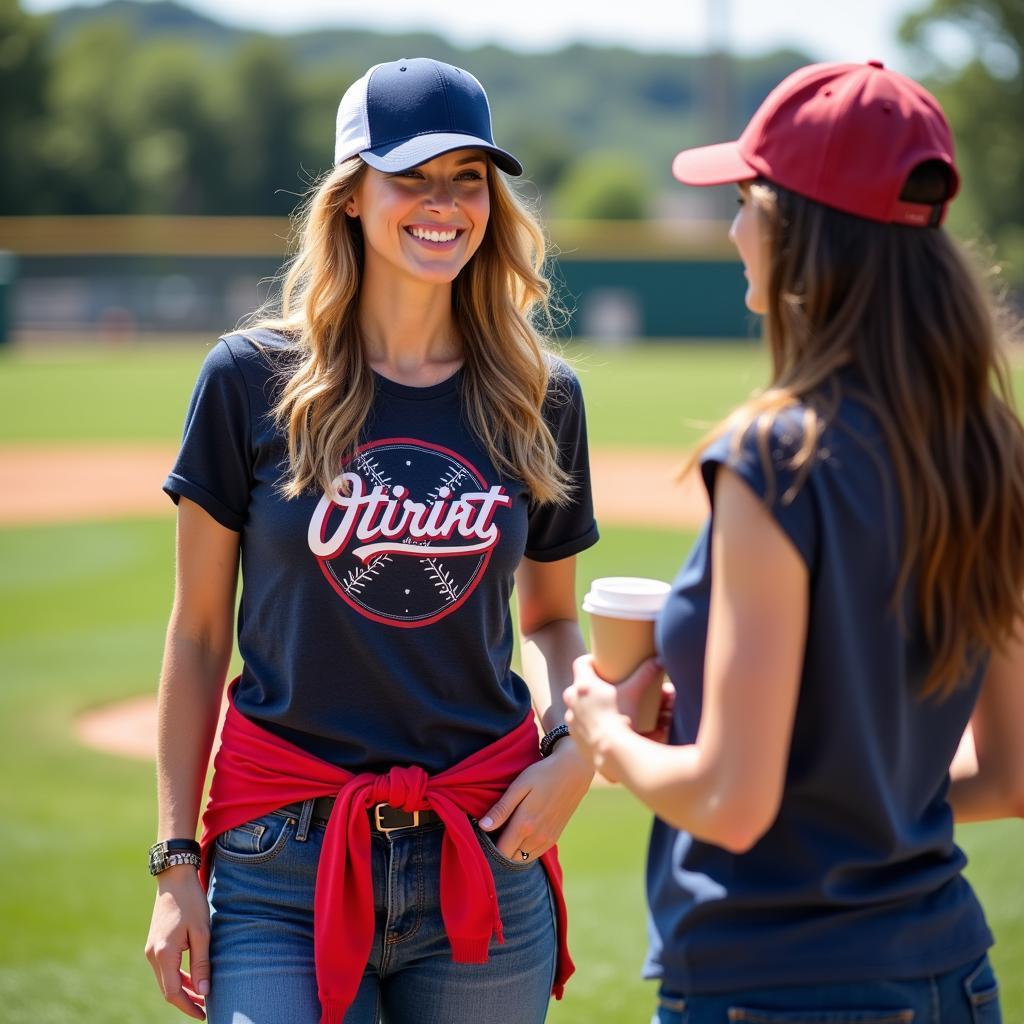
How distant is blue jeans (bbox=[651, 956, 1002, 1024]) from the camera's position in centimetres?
168

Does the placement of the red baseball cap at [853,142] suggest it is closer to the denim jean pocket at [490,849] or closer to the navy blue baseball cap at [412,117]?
the navy blue baseball cap at [412,117]

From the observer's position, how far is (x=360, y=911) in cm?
226

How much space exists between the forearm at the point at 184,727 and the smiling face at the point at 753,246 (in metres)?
1.23

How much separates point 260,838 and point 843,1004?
1.04 m

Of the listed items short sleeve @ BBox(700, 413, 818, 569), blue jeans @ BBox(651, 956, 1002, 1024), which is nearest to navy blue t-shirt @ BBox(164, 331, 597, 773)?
blue jeans @ BBox(651, 956, 1002, 1024)

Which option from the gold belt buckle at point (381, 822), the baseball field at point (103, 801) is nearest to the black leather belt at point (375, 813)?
the gold belt buckle at point (381, 822)

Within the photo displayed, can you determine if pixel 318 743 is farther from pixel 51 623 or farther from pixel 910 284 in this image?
pixel 51 623

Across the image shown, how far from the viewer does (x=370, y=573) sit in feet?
7.88

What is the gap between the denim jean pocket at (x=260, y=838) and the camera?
2301 mm

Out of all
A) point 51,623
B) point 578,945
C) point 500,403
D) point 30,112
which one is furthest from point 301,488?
point 30,112

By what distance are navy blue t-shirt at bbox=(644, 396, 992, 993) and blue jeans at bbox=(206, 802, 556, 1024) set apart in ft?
2.03

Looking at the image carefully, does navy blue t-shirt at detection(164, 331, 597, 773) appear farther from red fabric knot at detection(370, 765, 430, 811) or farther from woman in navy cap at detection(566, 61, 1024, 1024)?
woman in navy cap at detection(566, 61, 1024, 1024)

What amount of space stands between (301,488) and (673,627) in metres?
0.89

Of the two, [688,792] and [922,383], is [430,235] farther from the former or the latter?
[688,792]
